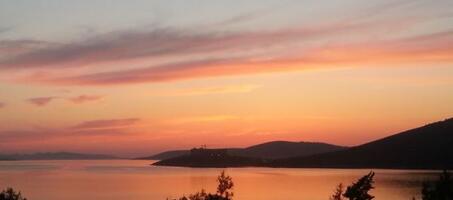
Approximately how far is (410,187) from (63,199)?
103 meters

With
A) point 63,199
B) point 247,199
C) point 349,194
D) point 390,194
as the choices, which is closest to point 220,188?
point 349,194

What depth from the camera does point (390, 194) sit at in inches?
6663

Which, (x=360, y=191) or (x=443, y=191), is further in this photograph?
(x=443, y=191)

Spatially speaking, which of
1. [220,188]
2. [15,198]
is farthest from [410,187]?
[15,198]

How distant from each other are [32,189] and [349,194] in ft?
522

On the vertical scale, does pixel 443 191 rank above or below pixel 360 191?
below

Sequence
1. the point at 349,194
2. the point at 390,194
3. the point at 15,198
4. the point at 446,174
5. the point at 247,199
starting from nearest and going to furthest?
the point at 349,194
the point at 446,174
the point at 15,198
the point at 247,199
the point at 390,194

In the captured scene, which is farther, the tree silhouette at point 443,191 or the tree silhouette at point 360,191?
the tree silhouette at point 443,191

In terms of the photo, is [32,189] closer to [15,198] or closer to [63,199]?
[63,199]

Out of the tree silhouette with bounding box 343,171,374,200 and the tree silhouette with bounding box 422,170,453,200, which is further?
the tree silhouette with bounding box 422,170,453,200

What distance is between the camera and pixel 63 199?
158m

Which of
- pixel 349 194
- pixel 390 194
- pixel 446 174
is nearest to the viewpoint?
pixel 349 194

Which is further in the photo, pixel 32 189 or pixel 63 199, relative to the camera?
pixel 32 189

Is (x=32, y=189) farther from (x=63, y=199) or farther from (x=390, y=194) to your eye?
(x=390, y=194)
